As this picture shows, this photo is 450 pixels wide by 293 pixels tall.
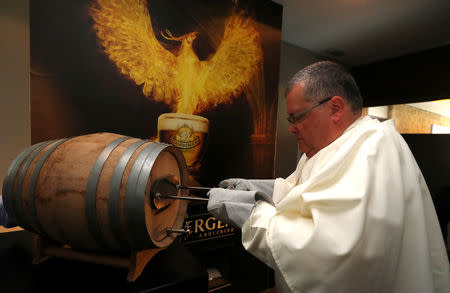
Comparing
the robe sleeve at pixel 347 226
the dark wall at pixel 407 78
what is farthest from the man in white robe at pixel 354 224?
the dark wall at pixel 407 78

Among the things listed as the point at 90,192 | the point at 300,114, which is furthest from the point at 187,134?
the point at 90,192

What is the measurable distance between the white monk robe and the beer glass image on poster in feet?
3.86

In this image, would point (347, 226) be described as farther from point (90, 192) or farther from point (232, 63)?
point (232, 63)

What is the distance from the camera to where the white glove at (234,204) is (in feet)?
3.14

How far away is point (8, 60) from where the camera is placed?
139cm

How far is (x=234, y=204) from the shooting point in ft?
3.20

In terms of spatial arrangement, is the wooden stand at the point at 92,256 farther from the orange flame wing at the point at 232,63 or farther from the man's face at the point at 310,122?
the orange flame wing at the point at 232,63

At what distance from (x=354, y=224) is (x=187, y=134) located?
1510 millimetres

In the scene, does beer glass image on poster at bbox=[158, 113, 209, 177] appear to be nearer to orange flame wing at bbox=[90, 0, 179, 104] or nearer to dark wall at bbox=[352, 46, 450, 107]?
orange flame wing at bbox=[90, 0, 179, 104]

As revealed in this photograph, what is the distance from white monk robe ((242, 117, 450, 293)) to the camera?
2.35 feet

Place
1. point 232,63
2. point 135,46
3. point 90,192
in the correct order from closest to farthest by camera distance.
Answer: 1. point 90,192
2. point 135,46
3. point 232,63

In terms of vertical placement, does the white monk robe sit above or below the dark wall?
below

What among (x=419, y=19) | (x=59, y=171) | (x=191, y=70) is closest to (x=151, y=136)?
(x=191, y=70)

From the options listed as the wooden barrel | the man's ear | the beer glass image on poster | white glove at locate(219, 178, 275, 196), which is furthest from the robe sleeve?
the beer glass image on poster
